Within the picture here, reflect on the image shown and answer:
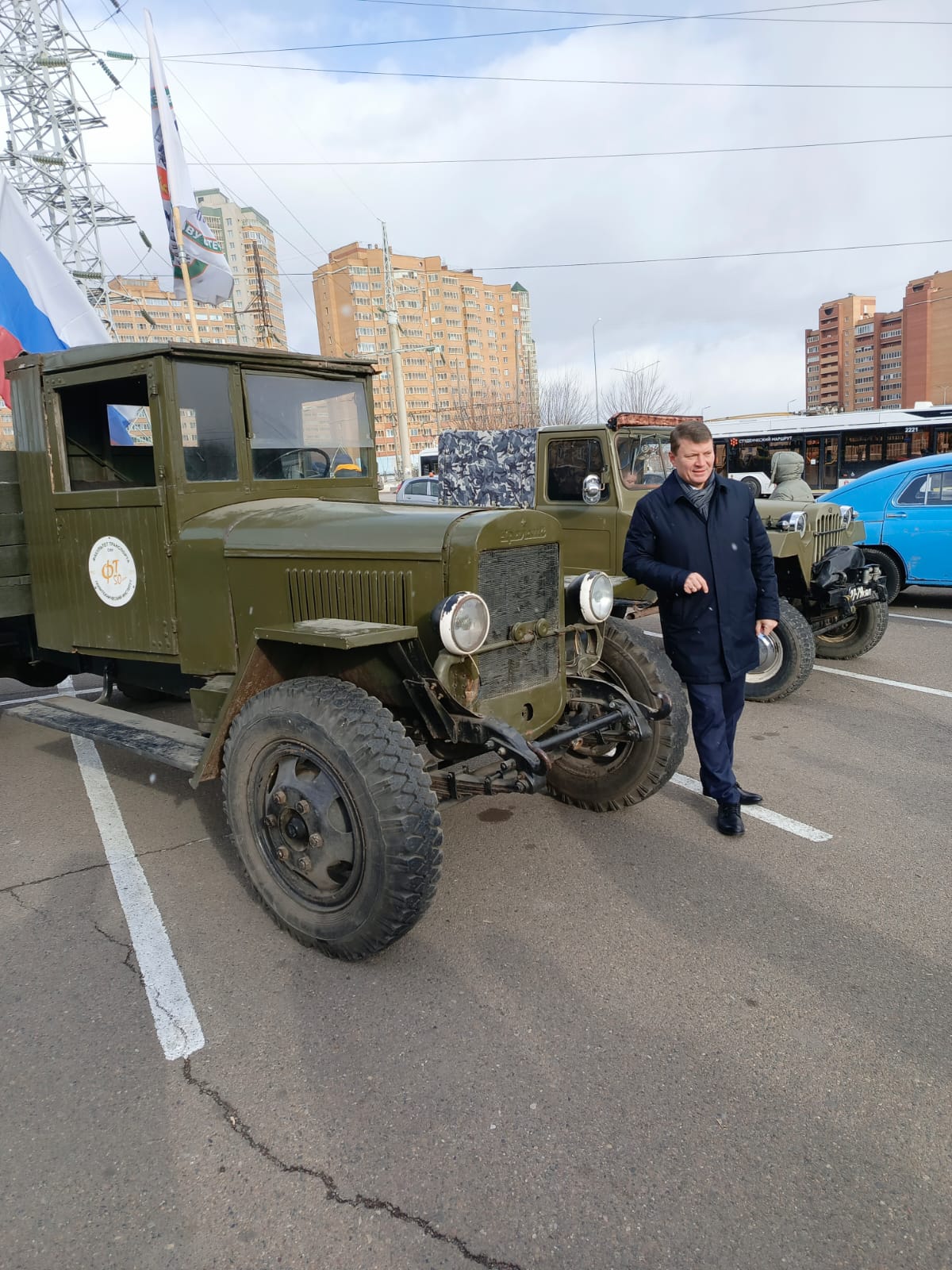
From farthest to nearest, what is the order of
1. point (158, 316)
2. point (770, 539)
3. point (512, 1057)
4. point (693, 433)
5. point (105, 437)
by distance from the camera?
point (158, 316), point (770, 539), point (105, 437), point (693, 433), point (512, 1057)

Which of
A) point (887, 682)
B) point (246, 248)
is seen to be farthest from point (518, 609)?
point (246, 248)

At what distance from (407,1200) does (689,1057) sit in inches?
36.6

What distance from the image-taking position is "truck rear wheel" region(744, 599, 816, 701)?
6105mm

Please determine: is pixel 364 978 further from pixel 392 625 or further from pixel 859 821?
pixel 859 821

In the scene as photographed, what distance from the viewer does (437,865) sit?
2797 mm

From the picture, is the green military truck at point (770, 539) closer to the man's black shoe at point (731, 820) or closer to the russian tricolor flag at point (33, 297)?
the man's black shoe at point (731, 820)

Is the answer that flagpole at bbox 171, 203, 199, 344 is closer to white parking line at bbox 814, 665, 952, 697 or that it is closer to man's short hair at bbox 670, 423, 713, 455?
Answer: white parking line at bbox 814, 665, 952, 697

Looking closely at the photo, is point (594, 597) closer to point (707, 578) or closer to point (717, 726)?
point (707, 578)

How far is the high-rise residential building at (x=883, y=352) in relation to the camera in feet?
142

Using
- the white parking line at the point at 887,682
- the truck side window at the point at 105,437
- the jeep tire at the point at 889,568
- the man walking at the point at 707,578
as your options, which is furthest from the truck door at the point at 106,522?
the jeep tire at the point at 889,568

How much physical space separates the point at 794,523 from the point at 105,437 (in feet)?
16.9

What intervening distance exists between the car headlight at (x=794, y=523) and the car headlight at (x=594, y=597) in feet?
11.4

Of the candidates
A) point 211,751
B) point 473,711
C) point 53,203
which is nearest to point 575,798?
point 473,711

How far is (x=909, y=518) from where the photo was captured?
9.08 metres
